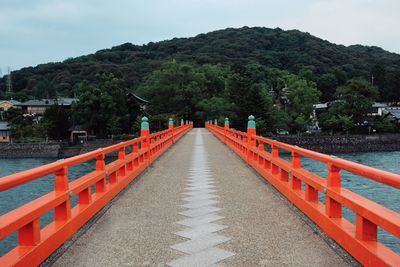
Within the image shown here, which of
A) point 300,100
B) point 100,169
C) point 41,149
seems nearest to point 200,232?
point 100,169

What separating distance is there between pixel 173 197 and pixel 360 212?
4.85m

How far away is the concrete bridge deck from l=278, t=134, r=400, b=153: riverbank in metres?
71.2

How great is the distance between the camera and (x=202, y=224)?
20.4 ft

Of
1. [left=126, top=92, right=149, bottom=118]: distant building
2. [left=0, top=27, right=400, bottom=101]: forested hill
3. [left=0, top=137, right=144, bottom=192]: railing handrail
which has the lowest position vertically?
[left=0, top=137, right=144, bottom=192]: railing handrail

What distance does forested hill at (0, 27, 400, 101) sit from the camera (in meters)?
136

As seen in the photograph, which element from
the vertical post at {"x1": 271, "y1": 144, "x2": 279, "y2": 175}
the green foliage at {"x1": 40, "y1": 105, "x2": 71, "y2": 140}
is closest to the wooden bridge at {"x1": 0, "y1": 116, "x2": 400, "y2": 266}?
the vertical post at {"x1": 271, "y1": 144, "x2": 279, "y2": 175}

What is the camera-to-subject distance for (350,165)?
4.72 metres

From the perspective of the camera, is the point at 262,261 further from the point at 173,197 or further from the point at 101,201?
the point at 173,197

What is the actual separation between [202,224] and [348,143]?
7946 cm

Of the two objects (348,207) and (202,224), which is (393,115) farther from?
(348,207)

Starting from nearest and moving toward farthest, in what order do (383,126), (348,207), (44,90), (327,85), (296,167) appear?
(348,207), (296,167), (383,126), (327,85), (44,90)

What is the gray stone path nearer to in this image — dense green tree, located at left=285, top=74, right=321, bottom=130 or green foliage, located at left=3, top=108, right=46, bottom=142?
green foliage, located at left=3, top=108, right=46, bottom=142

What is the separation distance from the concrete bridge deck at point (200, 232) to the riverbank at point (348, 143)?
71.2m

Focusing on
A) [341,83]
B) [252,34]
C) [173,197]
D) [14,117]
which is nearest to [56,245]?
[173,197]
